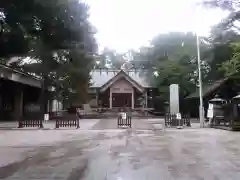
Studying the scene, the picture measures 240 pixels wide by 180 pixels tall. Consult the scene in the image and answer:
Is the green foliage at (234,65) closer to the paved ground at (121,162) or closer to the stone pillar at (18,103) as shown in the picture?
the paved ground at (121,162)

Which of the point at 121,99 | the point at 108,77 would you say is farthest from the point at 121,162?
the point at 108,77

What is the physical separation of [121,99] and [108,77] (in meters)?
5.40

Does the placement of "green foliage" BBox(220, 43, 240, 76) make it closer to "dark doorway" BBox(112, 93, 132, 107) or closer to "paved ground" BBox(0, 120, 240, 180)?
"paved ground" BBox(0, 120, 240, 180)

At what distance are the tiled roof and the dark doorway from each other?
2577 mm

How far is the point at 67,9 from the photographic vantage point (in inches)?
342

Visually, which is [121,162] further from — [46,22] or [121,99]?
[121,99]

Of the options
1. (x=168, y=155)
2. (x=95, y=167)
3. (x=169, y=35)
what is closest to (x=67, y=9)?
(x=95, y=167)

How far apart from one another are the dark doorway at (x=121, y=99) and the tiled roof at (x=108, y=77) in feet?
8.45

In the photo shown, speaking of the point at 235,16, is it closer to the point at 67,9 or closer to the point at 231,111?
the point at 67,9

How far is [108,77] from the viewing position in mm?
59812

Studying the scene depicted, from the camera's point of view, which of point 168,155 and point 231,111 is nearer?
point 168,155

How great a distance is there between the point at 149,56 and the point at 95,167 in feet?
140

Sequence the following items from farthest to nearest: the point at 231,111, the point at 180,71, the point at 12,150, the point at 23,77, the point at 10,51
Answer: the point at 180,71
the point at 23,77
the point at 231,111
the point at 12,150
the point at 10,51

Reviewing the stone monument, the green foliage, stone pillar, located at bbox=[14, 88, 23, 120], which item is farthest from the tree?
stone pillar, located at bbox=[14, 88, 23, 120]
